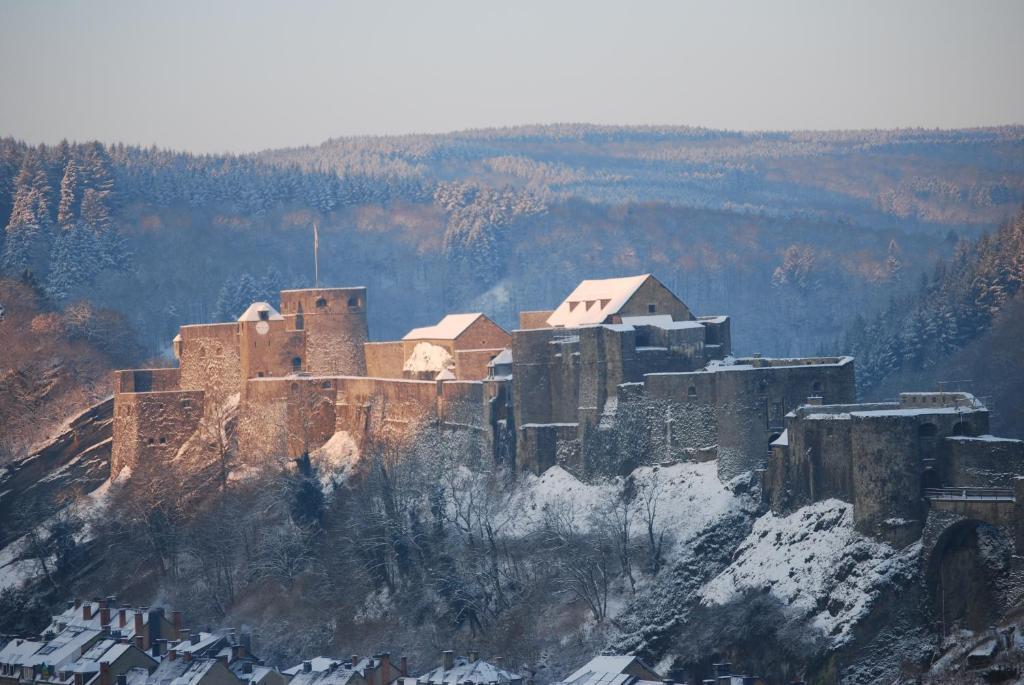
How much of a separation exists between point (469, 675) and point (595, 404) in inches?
534

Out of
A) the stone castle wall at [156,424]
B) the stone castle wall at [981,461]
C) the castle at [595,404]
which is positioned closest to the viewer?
the stone castle wall at [981,461]

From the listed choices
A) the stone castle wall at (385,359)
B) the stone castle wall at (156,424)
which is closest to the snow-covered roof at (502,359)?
the stone castle wall at (385,359)

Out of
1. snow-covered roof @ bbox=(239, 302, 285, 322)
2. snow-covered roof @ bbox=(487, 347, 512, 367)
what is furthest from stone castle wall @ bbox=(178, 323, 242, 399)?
snow-covered roof @ bbox=(487, 347, 512, 367)

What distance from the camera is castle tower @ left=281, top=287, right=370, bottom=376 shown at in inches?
4181

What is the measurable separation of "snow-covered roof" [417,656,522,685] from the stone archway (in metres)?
13.5

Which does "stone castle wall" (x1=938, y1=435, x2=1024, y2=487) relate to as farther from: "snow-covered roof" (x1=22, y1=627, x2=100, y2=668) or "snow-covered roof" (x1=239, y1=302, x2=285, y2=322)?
"snow-covered roof" (x1=239, y1=302, x2=285, y2=322)

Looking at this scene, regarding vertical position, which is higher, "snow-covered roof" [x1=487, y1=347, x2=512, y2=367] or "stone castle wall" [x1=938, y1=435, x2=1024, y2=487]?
"snow-covered roof" [x1=487, y1=347, x2=512, y2=367]

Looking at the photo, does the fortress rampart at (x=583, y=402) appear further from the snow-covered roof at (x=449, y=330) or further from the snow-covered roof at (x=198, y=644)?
the snow-covered roof at (x=198, y=644)

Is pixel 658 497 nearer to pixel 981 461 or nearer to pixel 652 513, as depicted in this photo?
pixel 652 513

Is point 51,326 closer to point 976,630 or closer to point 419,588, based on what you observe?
point 419,588

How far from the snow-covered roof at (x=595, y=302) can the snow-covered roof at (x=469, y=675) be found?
16598mm

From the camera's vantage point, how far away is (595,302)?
303ft

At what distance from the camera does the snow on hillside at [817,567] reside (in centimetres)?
7231

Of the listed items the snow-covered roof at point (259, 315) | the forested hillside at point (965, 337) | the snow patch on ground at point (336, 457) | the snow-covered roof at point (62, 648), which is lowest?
the snow-covered roof at point (62, 648)
